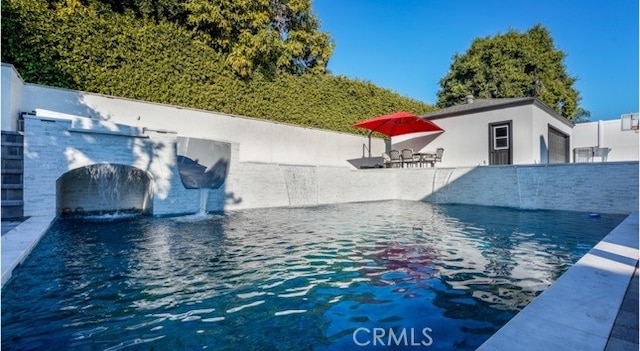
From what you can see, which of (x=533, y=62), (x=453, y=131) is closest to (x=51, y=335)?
(x=453, y=131)

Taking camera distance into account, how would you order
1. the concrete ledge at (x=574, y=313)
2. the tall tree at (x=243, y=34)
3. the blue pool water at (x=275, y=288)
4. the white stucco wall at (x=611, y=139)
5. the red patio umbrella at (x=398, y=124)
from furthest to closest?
the white stucco wall at (x=611, y=139)
the red patio umbrella at (x=398, y=124)
the tall tree at (x=243, y=34)
the blue pool water at (x=275, y=288)
the concrete ledge at (x=574, y=313)

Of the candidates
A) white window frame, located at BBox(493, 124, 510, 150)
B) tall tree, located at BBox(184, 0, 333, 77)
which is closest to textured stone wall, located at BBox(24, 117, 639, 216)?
white window frame, located at BBox(493, 124, 510, 150)

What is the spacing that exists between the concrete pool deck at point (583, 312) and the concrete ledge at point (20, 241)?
0.04 feet

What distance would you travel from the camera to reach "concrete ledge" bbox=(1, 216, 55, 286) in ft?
11.0

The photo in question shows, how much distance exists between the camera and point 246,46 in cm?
1264

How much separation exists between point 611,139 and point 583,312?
69.7 ft

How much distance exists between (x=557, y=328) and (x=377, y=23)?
66.5 ft

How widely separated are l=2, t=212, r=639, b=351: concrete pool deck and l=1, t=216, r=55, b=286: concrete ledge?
0.4 inches

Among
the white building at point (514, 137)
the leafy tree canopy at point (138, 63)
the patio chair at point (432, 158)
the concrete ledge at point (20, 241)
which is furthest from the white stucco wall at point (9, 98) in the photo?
the white building at point (514, 137)

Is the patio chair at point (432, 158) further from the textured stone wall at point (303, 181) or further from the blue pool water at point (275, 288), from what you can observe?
the blue pool water at point (275, 288)

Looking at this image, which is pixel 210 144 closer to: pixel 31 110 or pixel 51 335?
pixel 31 110

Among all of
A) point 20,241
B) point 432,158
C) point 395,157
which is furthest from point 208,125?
point 432,158

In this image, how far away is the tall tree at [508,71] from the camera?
79.2 feet

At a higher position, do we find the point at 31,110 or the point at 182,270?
the point at 31,110
